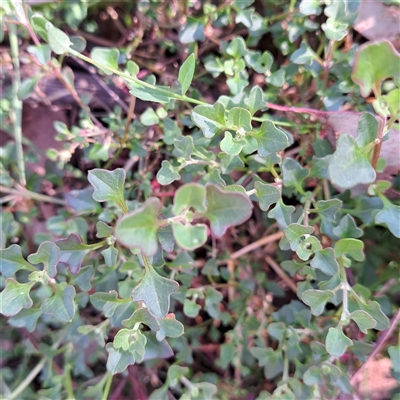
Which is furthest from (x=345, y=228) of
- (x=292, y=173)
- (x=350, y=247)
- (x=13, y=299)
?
(x=13, y=299)

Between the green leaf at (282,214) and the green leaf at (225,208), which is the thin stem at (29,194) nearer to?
the green leaf at (282,214)

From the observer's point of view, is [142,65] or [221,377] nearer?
[142,65]

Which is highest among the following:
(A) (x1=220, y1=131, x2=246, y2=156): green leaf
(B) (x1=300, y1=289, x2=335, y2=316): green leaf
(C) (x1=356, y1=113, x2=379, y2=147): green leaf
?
(C) (x1=356, y1=113, x2=379, y2=147): green leaf

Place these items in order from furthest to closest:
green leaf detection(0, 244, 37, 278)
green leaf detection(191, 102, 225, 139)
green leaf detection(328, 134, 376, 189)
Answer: green leaf detection(0, 244, 37, 278), green leaf detection(191, 102, 225, 139), green leaf detection(328, 134, 376, 189)

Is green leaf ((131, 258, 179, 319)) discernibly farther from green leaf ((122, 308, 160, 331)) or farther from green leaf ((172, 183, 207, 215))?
green leaf ((172, 183, 207, 215))

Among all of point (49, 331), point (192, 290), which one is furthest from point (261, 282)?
point (49, 331)

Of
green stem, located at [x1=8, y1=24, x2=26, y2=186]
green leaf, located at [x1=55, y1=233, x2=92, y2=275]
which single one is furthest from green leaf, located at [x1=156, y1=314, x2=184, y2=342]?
green stem, located at [x1=8, y1=24, x2=26, y2=186]

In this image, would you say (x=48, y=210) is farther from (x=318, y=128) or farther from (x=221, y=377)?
(x=318, y=128)

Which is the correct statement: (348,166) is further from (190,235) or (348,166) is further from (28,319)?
(28,319)
